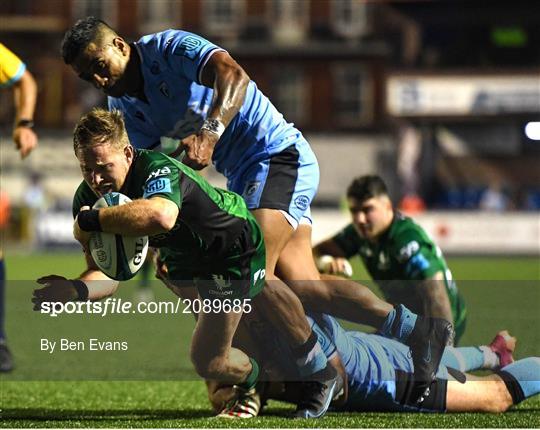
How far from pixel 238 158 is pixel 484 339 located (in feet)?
4.83

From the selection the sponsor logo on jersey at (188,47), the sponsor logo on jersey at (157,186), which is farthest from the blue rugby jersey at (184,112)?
the sponsor logo on jersey at (157,186)

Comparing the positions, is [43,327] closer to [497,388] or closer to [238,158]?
[238,158]

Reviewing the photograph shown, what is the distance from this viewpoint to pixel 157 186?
4945 millimetres

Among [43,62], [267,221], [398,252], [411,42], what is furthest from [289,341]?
[43,62]

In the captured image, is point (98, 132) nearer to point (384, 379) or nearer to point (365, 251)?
point (384, 379)

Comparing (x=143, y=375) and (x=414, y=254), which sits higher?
(x=414, y=254)

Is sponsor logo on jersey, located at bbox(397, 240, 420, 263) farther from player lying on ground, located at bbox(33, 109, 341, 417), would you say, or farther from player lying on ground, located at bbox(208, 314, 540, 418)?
player lying on ground, located at bbox(33, 109, 341, 417)

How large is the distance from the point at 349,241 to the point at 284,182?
1.51 metres

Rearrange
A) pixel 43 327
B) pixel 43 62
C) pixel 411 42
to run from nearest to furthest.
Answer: pixel 43 327, pixel 411 42, pixel 43 62

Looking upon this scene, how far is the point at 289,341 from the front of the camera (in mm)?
5793

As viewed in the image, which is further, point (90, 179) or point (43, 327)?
point (43, 327)

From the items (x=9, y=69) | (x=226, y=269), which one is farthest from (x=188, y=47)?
(x=9, y=69)

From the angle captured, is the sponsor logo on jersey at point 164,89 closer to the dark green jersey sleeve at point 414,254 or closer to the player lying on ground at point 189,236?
the player lying on ground at point 189,236

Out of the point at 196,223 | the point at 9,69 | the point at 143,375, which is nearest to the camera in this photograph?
the point at 196,223
